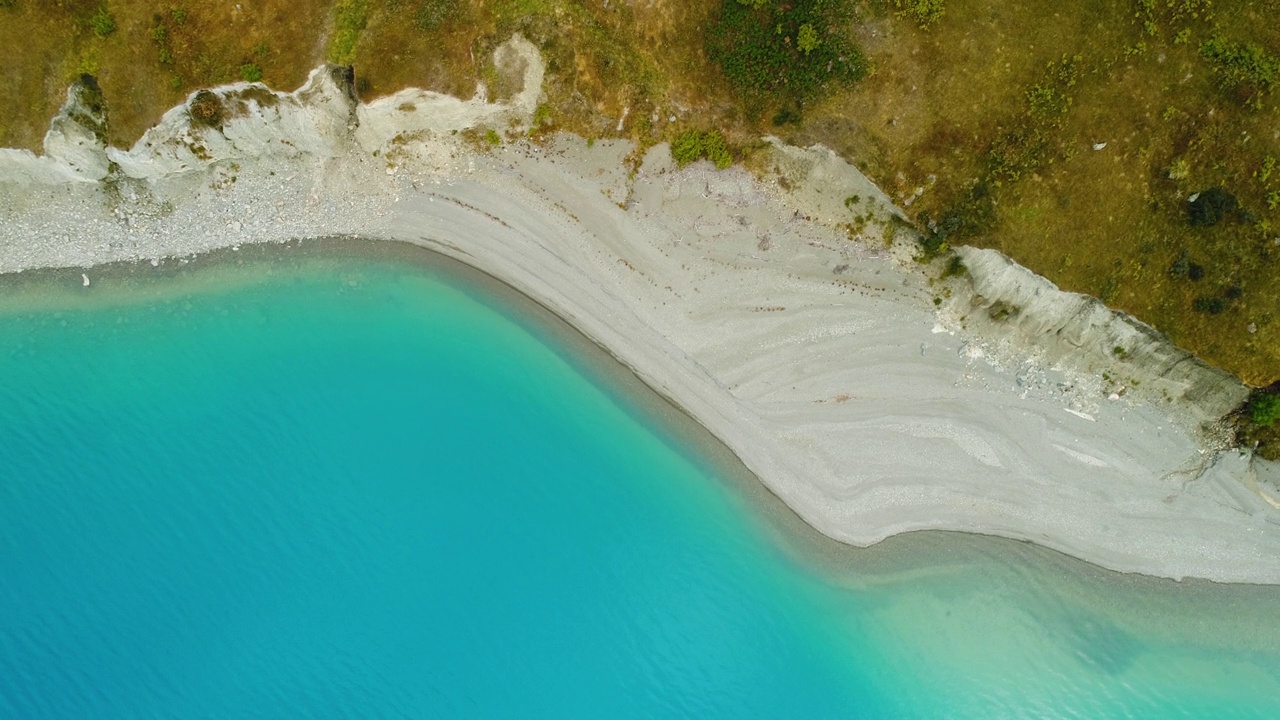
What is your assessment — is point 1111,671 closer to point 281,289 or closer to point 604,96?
point 604,96

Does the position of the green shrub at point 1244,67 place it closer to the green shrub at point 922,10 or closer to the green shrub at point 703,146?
the green shrub at point 922,10

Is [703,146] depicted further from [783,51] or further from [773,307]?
[773,307]

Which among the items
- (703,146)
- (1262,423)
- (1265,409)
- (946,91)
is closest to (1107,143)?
(946,91)

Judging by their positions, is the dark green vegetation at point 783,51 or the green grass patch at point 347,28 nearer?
the dark green vegetation at point 783,51

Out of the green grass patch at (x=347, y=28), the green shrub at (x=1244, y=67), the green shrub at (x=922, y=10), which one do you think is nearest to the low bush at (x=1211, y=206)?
the green shrub at (x=1244, y=67)

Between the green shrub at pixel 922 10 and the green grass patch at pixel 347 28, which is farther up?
the green grass patch at pixel 347 28

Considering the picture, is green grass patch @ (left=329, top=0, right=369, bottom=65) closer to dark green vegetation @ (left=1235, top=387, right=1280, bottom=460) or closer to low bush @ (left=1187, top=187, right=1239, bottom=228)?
low bush @ (left=1187, top=187, right=1239, bottom=228)
